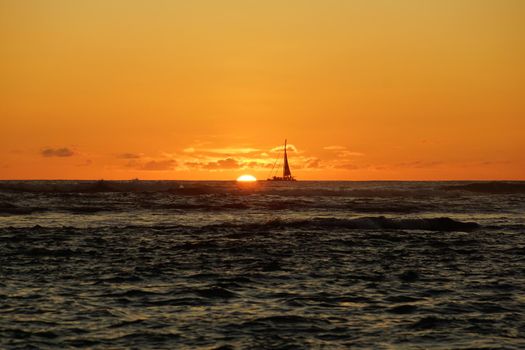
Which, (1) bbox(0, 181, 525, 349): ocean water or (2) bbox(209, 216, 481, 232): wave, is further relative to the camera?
(2) bbox(209, 216, 481, 232): wave

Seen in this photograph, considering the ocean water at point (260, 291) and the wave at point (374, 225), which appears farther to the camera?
the wave at point (374, 225)

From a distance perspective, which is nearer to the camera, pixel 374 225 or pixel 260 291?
pixel 260 291

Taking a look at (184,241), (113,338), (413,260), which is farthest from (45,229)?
(113,338)

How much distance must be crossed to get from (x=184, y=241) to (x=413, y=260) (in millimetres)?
12243

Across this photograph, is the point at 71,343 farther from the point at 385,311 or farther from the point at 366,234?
the point at 366,234

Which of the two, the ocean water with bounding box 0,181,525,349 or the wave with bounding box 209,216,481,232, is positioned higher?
the wave with bounding box 209,216,481,232

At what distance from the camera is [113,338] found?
12.4m

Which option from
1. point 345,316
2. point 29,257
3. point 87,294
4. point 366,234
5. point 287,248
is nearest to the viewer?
point 345,316

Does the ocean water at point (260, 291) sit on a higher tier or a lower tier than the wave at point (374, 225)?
lower

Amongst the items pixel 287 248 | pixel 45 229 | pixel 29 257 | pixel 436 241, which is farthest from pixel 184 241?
pixel 436 241

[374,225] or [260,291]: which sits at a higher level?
[374,225]

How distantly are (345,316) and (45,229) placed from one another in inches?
1064

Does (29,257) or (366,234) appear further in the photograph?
(366,234)

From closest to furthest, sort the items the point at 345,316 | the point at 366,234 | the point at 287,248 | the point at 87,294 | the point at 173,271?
the point at 345,316 → the point at 87,294 → the point at 173,271 → the point at 287,248 → the point at 366,234
